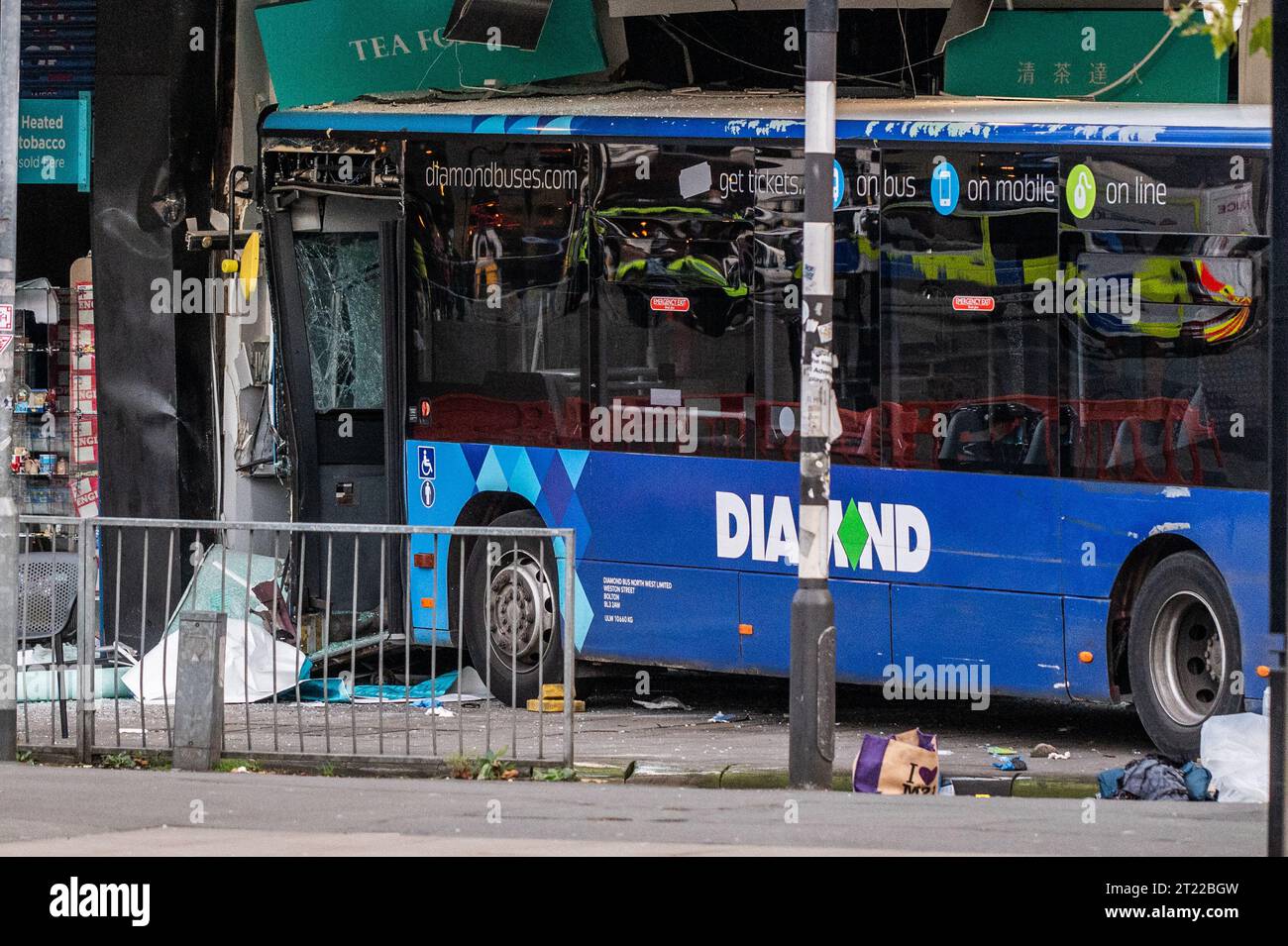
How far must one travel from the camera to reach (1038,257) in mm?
A: 10891

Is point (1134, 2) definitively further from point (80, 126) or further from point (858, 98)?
point (80, 126)

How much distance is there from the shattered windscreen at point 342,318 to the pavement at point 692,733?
2633 mm

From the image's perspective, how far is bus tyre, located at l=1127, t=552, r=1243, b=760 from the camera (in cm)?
1025

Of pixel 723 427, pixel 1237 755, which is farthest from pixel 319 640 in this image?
pixel 1237 755

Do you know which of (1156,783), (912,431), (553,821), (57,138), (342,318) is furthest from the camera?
(57,138)

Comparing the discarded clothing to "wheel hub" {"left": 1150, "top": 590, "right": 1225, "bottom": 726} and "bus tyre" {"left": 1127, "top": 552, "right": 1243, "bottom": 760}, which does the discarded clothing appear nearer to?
"bus tyre" {"left": 1127, "top": 552, "right": 1243, "bottom": 760}

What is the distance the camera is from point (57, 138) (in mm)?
15891

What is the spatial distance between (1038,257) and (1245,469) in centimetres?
157

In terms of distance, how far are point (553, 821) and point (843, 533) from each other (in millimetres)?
3485

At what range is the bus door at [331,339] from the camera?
46.8ft

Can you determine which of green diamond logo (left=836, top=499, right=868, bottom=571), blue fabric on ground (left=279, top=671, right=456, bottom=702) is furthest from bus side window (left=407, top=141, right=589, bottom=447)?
green diamond logo (left=836, top=499, right=868, bottom=571)

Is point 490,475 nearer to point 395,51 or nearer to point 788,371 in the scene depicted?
point 788,371

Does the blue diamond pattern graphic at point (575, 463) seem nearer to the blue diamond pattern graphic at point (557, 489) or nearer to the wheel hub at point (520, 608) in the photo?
the blue diamond pattern graphic at point (557, 489)

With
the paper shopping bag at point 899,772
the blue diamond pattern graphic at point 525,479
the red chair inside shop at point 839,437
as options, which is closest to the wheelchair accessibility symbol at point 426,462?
the blue diamond pattern graphic at point 525,479
